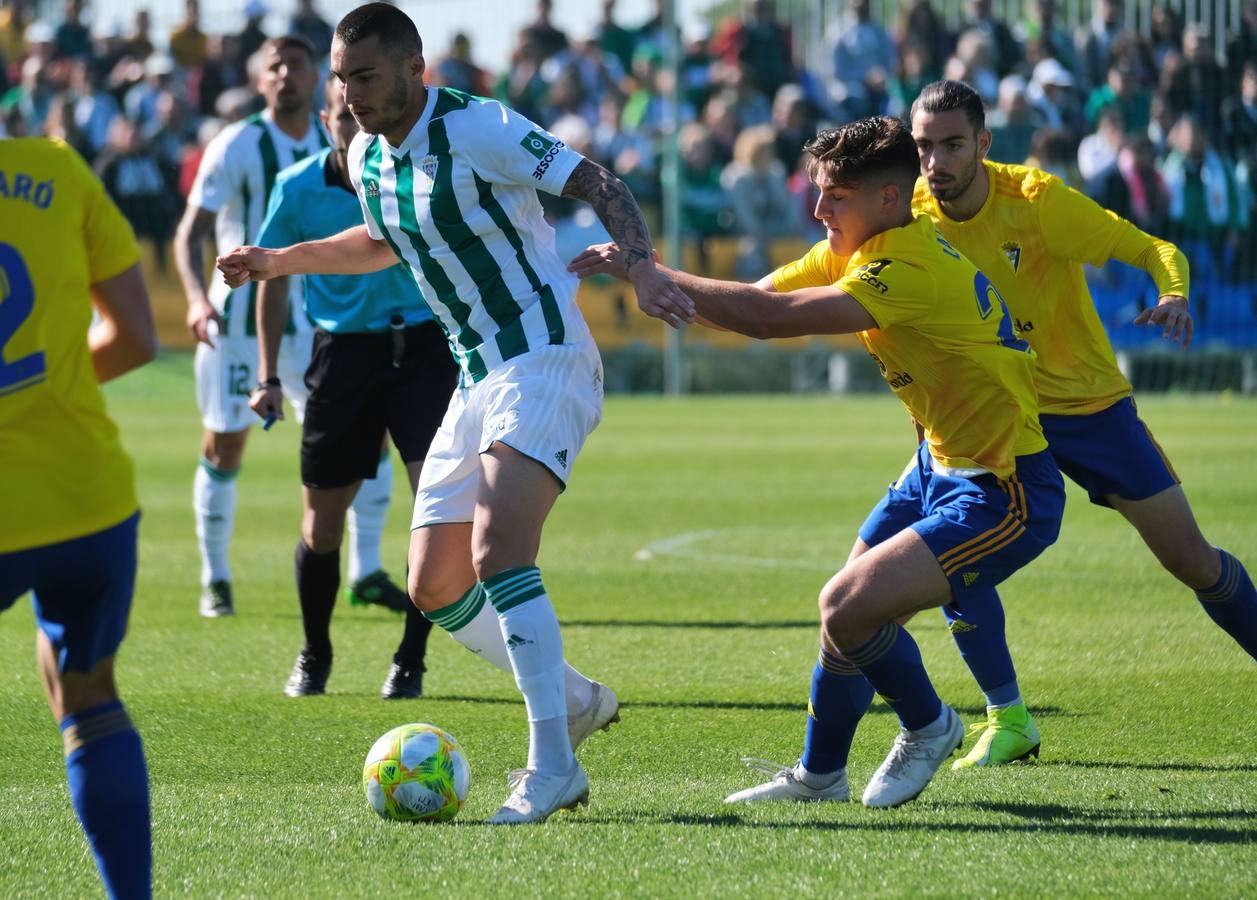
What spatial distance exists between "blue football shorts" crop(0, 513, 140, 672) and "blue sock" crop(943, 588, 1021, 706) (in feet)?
9.73

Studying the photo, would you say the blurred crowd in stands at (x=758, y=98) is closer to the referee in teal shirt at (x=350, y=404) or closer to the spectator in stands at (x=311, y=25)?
the spectator in stands at (x=311, y=25)

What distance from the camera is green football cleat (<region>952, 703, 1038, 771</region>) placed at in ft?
18.8

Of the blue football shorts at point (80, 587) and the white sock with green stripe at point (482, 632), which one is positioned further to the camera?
the white sock with green stripe at point (482, 632)

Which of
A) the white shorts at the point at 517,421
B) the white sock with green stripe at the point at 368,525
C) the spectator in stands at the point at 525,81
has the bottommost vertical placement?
the white sock with green stripe at the point at 368,525

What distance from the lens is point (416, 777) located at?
4.90 meters

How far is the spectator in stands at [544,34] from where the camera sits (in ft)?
85.7

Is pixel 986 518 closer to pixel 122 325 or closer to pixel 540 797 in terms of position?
pixel 540 797

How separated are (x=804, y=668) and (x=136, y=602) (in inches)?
155

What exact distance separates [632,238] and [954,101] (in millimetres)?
→ 1540

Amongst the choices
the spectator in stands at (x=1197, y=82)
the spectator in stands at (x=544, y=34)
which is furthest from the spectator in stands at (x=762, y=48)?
the spectator in stands at (x=1197, y=82)

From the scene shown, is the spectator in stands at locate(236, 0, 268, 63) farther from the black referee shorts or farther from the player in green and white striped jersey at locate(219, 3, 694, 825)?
the player in green and white striped jersey at locate(219, 3, 694, 825)

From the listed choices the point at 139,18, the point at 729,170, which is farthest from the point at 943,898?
the point at 139,18

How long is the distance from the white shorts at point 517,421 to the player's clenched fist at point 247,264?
2.69ft

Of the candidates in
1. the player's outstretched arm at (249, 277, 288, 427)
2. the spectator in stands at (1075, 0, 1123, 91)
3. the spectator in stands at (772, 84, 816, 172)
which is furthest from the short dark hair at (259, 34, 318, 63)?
the spectator in stands at (1075, 0, 1123, 91)
